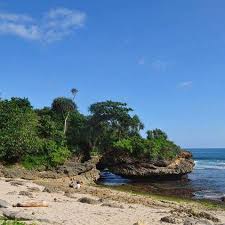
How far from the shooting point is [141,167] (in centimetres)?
5372

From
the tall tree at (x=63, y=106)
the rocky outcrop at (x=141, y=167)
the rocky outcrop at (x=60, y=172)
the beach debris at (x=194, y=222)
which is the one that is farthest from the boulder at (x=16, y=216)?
the tall tree at (x=63, y=106)

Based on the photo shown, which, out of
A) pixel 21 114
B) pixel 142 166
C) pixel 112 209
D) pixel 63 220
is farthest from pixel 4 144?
pixel 63 220

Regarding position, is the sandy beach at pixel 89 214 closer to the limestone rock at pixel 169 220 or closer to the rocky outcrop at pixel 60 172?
the limestone rock at pixel 169 220

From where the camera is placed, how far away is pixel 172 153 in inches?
2244

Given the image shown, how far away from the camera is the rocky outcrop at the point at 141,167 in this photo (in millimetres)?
53250

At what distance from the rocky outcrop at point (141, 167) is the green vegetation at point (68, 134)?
2.97 ft

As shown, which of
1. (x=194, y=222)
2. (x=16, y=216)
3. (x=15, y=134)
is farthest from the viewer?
(x=15, y=134)

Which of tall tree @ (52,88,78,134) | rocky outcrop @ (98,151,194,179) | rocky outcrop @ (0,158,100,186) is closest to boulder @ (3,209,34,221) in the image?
rocky outcrop @ (0,158,100,186)

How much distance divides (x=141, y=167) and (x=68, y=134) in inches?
514

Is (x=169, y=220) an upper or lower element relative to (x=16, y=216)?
lower

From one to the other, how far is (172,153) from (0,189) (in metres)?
33.5

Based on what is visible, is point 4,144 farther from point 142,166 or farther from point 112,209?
point 112,209

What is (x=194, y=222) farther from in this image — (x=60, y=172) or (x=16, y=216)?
(x=60, y=172)

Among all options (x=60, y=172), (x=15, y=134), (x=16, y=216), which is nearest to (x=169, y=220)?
(x=16, y=216)
